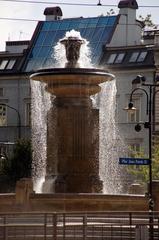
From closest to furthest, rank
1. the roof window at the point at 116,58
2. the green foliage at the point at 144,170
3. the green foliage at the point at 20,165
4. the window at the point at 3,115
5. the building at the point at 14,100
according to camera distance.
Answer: the green foliage at the point at 144,170 < the green foliage at the point at 20,165 < the roof window at the point at 116,58 < the building at the point at 14,100 < the window at the point at 3,115

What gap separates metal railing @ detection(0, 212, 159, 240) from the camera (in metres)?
28.7

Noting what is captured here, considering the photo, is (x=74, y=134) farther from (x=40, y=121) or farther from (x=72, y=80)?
(x=40, y=121)

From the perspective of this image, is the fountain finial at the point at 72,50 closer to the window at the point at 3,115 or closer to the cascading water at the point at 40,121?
the cascading water at the point at 40,121

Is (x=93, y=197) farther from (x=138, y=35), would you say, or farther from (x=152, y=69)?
(x=138, y=35)

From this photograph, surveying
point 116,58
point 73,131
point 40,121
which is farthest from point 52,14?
point 73,131

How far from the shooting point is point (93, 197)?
38.0 m

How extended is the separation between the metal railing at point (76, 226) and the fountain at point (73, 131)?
12233mm

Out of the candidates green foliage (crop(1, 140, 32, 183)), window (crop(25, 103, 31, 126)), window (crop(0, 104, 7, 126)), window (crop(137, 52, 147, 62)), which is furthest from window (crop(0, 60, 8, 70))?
green foliage (crop(1, 140, 32, 183))

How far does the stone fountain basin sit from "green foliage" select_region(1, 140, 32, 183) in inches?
1173

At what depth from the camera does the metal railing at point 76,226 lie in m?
28.7

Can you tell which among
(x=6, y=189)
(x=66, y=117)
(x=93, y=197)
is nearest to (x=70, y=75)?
(x=66, y=117)

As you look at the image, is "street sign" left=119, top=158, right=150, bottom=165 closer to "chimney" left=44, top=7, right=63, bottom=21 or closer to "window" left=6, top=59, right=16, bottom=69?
"window" left=6, top=59, right=16, bottom=69

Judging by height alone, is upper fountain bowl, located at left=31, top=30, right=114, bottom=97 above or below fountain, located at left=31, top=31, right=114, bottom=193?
above

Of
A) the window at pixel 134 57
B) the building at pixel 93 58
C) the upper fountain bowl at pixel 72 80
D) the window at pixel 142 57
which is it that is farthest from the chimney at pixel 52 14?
the upper fountain bowl at pixel 72 80
